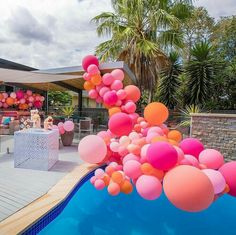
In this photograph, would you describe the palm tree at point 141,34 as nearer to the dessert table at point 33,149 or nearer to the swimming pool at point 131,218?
the dessert table at point 33,149

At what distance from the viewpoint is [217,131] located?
8242 millimetres

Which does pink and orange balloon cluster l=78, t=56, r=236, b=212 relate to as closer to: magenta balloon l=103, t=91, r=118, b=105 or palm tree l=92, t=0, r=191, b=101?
magenta balloon l=103, t=91, r=118, b=105

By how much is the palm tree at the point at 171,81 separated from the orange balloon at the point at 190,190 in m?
11.1

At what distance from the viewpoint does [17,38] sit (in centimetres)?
2689

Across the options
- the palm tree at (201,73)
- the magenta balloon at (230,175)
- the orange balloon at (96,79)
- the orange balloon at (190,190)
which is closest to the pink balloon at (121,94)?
the orange balloon at (96,79)

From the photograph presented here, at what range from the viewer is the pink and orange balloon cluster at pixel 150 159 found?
3.20 meters

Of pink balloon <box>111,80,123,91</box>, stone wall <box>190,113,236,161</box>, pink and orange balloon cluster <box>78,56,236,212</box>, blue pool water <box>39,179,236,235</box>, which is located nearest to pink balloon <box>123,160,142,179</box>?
pink and orange balloon cluster <box>78,56,236,212</box>

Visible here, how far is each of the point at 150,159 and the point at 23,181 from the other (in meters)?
2.71

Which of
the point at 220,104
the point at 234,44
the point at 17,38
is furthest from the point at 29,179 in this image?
the point at 17,38

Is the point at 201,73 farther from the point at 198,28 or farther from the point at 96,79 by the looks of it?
the point at 198,28

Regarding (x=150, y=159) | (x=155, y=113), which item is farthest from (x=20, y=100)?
(x=150, y=159)

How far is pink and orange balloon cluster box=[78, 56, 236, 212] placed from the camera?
320 centimetres

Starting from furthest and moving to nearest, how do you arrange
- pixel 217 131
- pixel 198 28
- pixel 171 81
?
pixel 198 28 < pixel 171 81 < pixel 217 131

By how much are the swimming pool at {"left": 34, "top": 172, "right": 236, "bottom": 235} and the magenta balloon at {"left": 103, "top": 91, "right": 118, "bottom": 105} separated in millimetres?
2545
